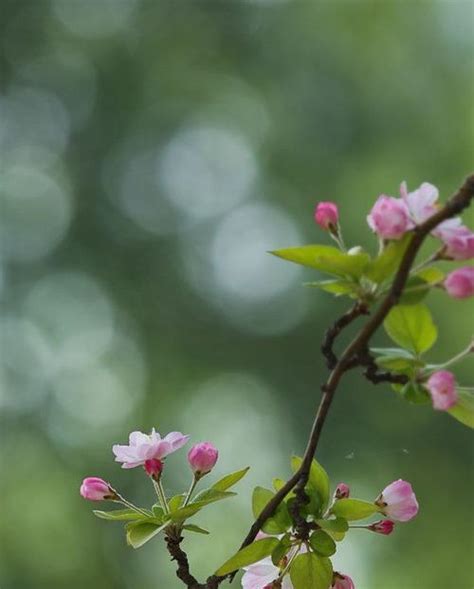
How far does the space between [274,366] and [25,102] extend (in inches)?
88.4

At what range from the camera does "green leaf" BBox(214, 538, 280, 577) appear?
1.51 feet

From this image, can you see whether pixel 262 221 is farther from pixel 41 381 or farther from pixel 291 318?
pixel 41 381

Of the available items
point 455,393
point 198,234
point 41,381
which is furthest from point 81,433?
point 455,393

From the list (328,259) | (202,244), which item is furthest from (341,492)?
(202,244)

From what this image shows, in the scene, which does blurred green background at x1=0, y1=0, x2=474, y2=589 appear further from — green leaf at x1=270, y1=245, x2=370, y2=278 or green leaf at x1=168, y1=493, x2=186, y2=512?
green leaf at x1=270, y1=245, x2=370, y2=278

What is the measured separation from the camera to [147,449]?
55cm

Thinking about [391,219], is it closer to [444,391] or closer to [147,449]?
[444,391]

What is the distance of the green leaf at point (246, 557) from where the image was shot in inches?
18.1

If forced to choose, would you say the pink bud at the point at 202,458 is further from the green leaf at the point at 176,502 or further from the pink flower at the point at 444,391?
the pink flower at the point at 444,391

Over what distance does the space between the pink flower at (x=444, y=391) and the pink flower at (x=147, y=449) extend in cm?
15

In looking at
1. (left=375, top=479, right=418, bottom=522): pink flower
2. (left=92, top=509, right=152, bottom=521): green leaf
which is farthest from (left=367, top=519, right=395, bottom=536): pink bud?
(left=92, top=509, right=152, bottom=521): green leaf

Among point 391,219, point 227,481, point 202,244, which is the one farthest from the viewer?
point 202,244

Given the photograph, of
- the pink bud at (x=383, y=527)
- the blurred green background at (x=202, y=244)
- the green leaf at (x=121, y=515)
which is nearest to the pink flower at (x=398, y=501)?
the pink bud at (x=383, y=527)

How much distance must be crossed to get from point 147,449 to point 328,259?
15 cm
